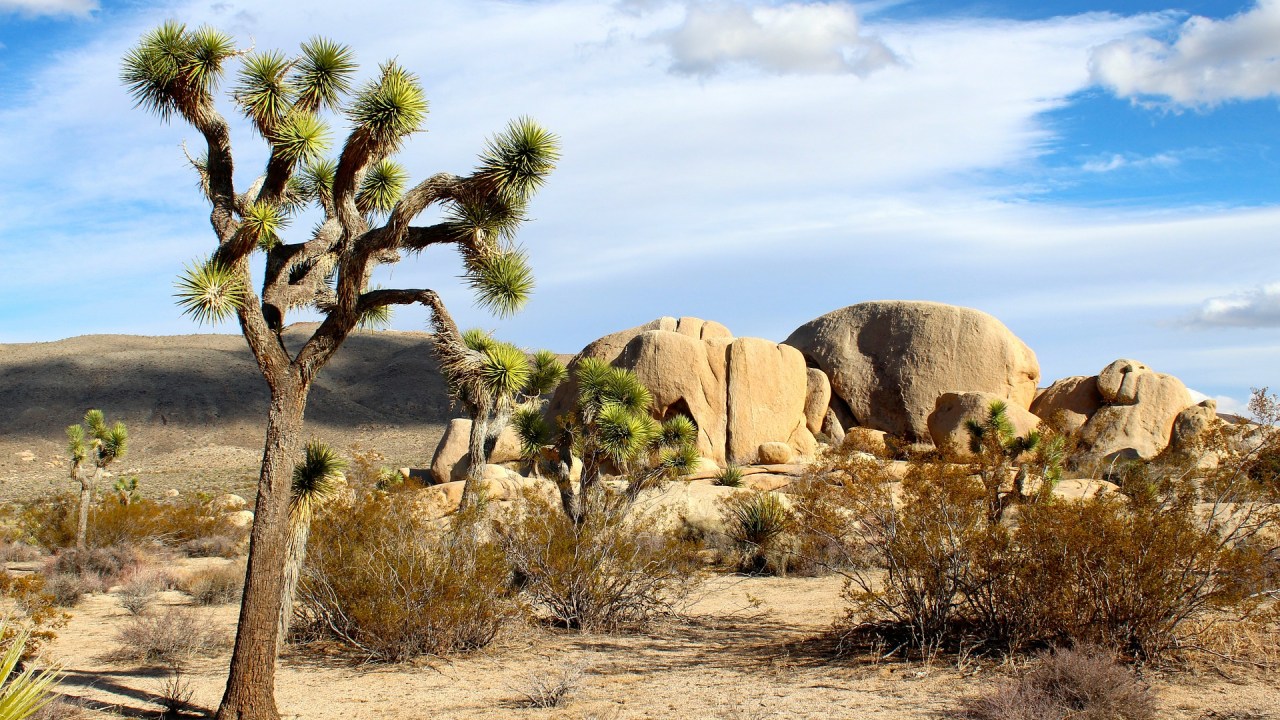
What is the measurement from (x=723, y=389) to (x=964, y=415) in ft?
22.3

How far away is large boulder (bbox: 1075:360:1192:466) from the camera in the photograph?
92.5 feet

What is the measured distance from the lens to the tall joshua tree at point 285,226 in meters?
7.88

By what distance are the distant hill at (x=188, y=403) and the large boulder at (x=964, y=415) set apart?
82.7 ft

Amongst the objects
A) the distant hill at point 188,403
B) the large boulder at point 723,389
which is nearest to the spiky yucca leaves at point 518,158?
the large boulder at point 723,389

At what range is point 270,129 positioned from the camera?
9.02 meters

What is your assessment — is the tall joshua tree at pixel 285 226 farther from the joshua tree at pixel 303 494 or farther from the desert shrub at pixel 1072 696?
the desert shrub at pixel 1072 696

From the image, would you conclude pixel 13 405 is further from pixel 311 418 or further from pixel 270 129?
pixel 270 129

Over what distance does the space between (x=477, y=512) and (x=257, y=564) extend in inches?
144

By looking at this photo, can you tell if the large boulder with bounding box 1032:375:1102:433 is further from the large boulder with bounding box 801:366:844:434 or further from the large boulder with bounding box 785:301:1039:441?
the large boulder with bounding box 801:366:844:434

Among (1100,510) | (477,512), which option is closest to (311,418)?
(477,512)

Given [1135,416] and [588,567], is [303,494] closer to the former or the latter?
[588,567]

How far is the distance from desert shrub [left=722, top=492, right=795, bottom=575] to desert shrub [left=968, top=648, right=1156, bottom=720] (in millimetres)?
8880

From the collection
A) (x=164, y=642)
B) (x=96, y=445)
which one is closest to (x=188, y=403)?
(x=96, y=445)

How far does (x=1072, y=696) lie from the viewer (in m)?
7.39
